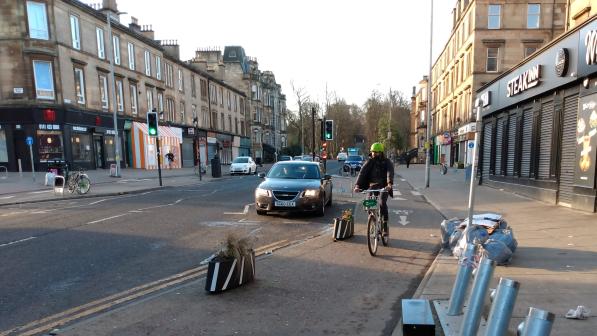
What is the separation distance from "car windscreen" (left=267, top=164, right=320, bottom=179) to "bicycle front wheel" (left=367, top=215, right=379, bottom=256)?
4.39 m

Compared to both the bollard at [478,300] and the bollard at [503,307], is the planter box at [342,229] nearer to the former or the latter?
the bollard at [478,300]

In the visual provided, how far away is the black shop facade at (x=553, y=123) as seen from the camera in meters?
9.12

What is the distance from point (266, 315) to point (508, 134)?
1470cm

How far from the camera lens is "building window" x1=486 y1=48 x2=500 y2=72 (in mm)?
32469

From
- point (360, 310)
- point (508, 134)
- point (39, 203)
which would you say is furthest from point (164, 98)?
point (360, 310)

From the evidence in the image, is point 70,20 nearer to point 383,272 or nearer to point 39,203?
point 39,203

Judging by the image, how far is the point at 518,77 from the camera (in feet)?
44.5

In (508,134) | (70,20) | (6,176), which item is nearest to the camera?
(508,134)

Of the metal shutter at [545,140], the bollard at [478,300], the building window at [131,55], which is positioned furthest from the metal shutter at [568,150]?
the building window at [131,55]

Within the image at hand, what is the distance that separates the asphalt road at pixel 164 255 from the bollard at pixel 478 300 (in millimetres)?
952

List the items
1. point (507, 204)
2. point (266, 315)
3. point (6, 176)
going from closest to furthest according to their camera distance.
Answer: point (266, 315)
point (507, 204)
point (6, 176)

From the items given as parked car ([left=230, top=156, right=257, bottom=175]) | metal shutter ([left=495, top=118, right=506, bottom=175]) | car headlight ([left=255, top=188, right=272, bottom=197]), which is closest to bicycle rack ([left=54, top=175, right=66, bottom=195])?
car headlight ([left=255, top=188, right=272, bottom=197])

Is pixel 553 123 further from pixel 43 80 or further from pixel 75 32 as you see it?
pixel 75 32

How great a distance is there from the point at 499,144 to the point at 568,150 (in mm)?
6312
